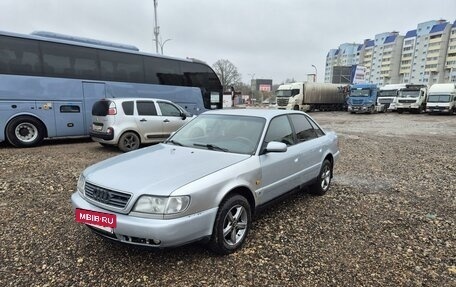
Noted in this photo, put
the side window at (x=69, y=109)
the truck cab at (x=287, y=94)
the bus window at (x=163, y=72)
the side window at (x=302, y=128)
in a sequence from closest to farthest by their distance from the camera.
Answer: the side window at (x=302, y=128) < the side window at (x=69, y=109) < the bus window at (x=163, y=72) < the truck cab at (x=287, y=94)

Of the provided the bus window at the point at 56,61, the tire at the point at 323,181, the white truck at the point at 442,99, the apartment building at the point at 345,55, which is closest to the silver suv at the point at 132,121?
the bus window at the point at 56,61

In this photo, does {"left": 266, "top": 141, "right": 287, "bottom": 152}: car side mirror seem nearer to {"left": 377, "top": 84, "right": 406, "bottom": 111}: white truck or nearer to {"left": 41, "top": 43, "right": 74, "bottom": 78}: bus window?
{"left": 41, "top": 43, "right": 74, "bottom": 78}: bus window

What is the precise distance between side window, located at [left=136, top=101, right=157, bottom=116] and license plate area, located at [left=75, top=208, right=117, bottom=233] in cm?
610

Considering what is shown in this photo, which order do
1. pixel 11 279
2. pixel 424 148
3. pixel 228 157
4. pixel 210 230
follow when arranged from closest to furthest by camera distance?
1. pixel 11 279
2. pixel 210 230
3. pixel 228 157
4. pixel 424 148

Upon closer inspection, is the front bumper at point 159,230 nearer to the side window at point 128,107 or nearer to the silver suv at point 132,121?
the silver suv at point 132,121

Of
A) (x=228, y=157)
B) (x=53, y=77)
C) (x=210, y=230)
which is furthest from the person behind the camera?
(x=53, y=77)

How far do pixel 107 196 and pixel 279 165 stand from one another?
2.04 metres

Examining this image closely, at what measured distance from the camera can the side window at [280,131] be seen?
4.03 m

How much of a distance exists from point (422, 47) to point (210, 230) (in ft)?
331

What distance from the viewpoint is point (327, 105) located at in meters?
39.9

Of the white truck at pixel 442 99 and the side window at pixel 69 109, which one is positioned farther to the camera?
the white truck at pixel 442 99

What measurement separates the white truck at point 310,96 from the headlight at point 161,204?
32.6 metres

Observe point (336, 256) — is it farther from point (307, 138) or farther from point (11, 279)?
point (11, 279)

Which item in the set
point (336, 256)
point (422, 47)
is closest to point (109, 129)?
point (336, 256)
